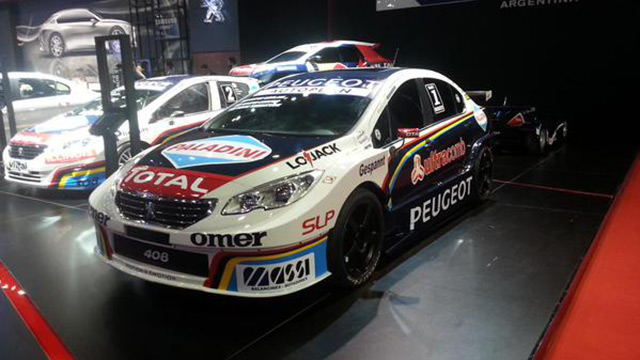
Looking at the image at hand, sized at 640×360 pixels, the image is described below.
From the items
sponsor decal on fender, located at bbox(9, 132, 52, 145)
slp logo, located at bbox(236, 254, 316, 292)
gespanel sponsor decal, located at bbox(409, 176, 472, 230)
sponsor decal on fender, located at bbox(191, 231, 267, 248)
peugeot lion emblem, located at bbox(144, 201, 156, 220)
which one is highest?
peugeot lion emblem, located at bbox(144, 201, 156, 220)

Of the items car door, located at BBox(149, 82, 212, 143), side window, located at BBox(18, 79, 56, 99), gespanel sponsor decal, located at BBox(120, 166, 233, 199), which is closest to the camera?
gespanel sponsor decal, located at BBox(120, 166, 233, 199)

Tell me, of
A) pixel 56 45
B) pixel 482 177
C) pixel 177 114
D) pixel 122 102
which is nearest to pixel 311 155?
pixel 482 177

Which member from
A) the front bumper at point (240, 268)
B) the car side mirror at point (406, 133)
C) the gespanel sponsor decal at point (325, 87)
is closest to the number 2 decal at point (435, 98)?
the gespanel sponsor decal at point (325, 87)

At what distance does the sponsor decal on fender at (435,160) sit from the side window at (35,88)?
7.02m

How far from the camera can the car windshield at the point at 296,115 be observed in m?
3.44

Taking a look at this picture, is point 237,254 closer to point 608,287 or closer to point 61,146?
point 608,287

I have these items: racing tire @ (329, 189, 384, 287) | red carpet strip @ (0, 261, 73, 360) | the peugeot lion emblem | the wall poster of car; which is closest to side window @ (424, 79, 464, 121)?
racing tire @ (329, 189, 384, 287)

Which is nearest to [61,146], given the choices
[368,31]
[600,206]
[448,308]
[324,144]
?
[324,144]

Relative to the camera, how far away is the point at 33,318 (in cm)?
293

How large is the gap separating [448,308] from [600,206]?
2.95m

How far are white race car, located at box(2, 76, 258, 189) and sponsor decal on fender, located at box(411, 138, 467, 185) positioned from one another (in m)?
3.41

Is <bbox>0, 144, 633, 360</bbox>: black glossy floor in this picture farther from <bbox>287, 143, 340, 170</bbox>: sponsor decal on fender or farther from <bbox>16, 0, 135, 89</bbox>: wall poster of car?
Answer: <bbox>16, 0, 135, 89</bbox>: wall poster of car

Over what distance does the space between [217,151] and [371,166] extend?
952 mm

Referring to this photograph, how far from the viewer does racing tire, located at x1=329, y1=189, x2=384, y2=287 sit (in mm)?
2928
